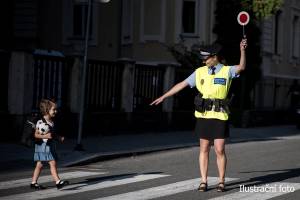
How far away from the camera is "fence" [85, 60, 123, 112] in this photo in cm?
1836

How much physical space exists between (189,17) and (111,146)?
1314 cm

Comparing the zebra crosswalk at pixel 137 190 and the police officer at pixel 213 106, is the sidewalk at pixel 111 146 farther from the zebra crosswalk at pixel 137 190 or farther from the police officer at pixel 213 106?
the police officer at pixel 213 106

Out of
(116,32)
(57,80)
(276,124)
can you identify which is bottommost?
(276,124)

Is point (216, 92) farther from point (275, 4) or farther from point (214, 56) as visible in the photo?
point (275, 4)

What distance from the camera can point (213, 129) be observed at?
9.05 meters

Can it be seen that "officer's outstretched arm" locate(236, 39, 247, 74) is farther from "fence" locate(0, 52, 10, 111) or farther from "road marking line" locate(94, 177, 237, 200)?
Result: "fence" locate(0, 52, 10, 111)

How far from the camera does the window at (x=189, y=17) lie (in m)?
27.9

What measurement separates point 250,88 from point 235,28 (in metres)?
2.75

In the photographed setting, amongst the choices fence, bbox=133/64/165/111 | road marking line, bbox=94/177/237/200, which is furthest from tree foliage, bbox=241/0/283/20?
road marking line, bbox=94/177/237/200

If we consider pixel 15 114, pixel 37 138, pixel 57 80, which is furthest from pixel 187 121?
pixel 37 138

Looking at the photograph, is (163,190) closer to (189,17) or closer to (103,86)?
(103,86)

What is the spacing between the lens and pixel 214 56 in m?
9.13

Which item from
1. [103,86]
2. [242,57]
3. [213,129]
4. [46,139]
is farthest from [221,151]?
[103,86]

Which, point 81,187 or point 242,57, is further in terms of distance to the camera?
point 81,187
